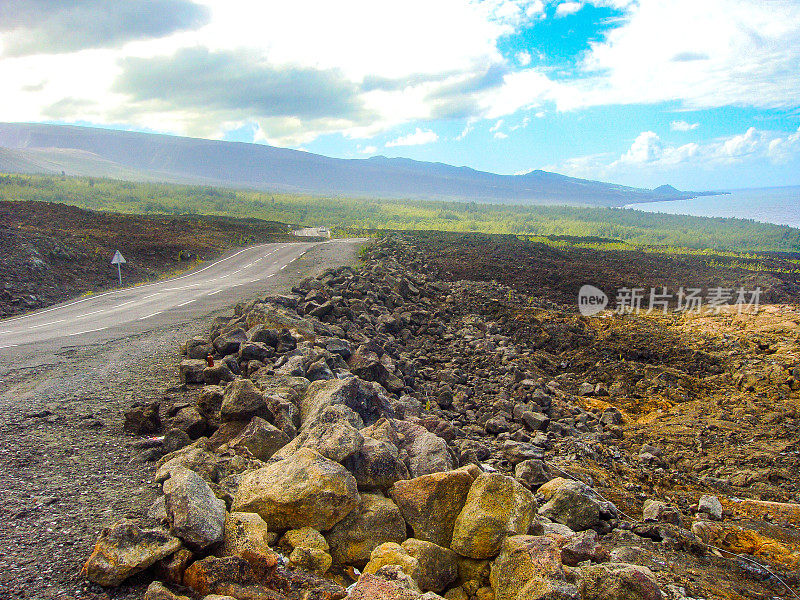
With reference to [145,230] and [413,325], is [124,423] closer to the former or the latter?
[413,325]

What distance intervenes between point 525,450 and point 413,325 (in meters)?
7.84

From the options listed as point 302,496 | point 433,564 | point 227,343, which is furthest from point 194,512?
point 227,343

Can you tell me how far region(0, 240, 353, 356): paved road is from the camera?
10.8 meters

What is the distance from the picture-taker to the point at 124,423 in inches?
234

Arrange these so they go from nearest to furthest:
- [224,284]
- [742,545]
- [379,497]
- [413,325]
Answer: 1. [379,497]
2. [742,545]
3. [413,325]
4. [224,284]

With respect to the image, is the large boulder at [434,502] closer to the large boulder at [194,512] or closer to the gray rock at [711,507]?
the large boulder at [194,512]

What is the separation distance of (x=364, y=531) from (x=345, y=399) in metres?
1.94

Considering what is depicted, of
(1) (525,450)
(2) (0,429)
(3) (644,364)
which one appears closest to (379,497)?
(1) (525,450)

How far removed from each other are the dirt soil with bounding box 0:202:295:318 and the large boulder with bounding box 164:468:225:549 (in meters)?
15.2

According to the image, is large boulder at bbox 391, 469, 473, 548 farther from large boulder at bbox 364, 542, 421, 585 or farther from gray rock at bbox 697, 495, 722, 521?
gray rock at bbox 697, 495, 722, 521

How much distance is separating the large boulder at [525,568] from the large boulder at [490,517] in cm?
16

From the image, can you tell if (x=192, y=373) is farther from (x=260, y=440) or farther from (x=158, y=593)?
(x=158, y=593)

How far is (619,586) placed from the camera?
10.9 feet

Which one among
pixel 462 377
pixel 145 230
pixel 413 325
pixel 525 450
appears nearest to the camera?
pixel 525 450
